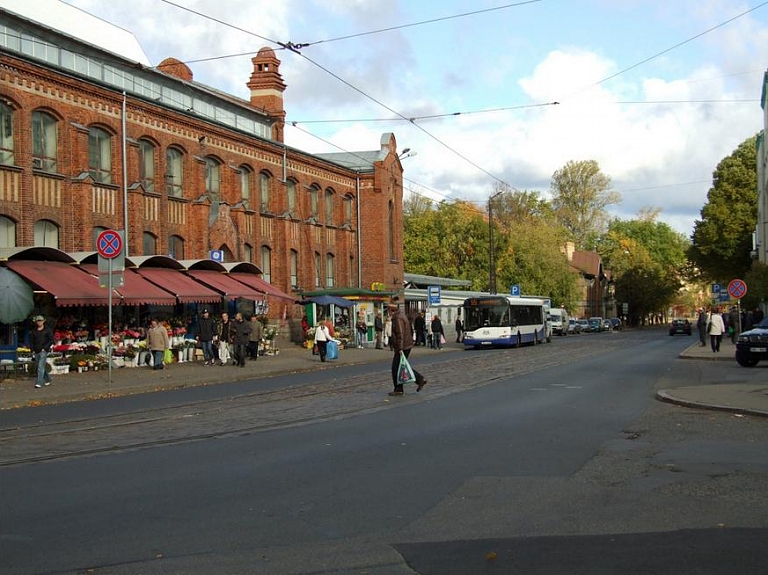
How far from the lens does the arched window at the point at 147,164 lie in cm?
3406

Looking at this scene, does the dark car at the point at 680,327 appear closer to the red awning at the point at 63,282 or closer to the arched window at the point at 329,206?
the arched window at the point at 329,206

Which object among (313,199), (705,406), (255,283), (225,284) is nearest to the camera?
(705,406)

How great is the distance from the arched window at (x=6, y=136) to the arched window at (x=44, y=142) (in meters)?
0.94

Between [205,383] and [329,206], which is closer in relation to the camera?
[205,383]

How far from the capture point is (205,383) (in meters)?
23.9

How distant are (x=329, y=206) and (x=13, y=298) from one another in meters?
28.0

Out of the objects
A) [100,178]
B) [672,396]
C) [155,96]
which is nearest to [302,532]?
[672,396]

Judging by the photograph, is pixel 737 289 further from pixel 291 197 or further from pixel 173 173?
pixel 173 173

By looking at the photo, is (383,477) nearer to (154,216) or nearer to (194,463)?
(194,463)

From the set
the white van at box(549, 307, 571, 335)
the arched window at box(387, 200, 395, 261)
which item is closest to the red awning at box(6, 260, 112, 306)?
the arched window at box(387, 200, 395, 261)

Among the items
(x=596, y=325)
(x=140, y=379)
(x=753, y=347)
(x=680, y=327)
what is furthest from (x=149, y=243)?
(x=596, y=325)

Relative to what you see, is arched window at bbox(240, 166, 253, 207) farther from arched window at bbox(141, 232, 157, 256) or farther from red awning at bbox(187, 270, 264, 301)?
red awning at bbox(187, 270, 264, 301)

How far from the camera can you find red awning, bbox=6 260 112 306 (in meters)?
24.2

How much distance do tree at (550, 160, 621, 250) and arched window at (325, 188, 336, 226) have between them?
48.3 m
